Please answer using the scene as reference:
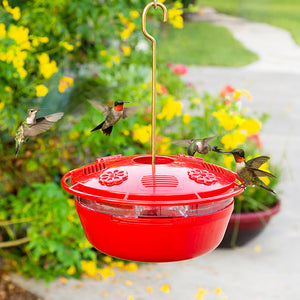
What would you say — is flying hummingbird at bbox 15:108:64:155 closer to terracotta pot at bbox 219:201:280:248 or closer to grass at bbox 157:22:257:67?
terracotta pot at bbox 219:201:280:248

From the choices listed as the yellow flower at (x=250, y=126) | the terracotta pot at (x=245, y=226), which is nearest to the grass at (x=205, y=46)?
the terracotta pot at (x=245, y=226)

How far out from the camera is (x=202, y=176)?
4.09 ft

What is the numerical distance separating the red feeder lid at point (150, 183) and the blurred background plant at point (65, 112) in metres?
0.96

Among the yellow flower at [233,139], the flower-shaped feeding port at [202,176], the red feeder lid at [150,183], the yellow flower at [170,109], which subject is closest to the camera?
the red feeder lid at [150,183]

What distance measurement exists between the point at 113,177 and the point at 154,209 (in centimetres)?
14

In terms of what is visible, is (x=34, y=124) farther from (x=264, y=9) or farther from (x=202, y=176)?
(x=264, y=9)

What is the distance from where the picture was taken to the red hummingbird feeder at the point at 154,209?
1.13 metres

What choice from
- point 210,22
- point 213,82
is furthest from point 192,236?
point 210,22

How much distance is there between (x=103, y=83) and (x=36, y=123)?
1.93 metres

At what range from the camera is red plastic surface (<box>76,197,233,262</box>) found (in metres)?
1.15

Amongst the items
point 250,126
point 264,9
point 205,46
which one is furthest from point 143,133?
point 264,9

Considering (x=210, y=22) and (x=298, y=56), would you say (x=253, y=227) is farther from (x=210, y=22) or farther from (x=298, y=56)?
(x=210, y=22)

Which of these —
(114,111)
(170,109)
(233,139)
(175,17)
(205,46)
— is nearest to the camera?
(114,111)

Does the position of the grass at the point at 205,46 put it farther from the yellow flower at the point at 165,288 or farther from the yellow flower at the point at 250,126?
the yellow flower at the point at 250,126
